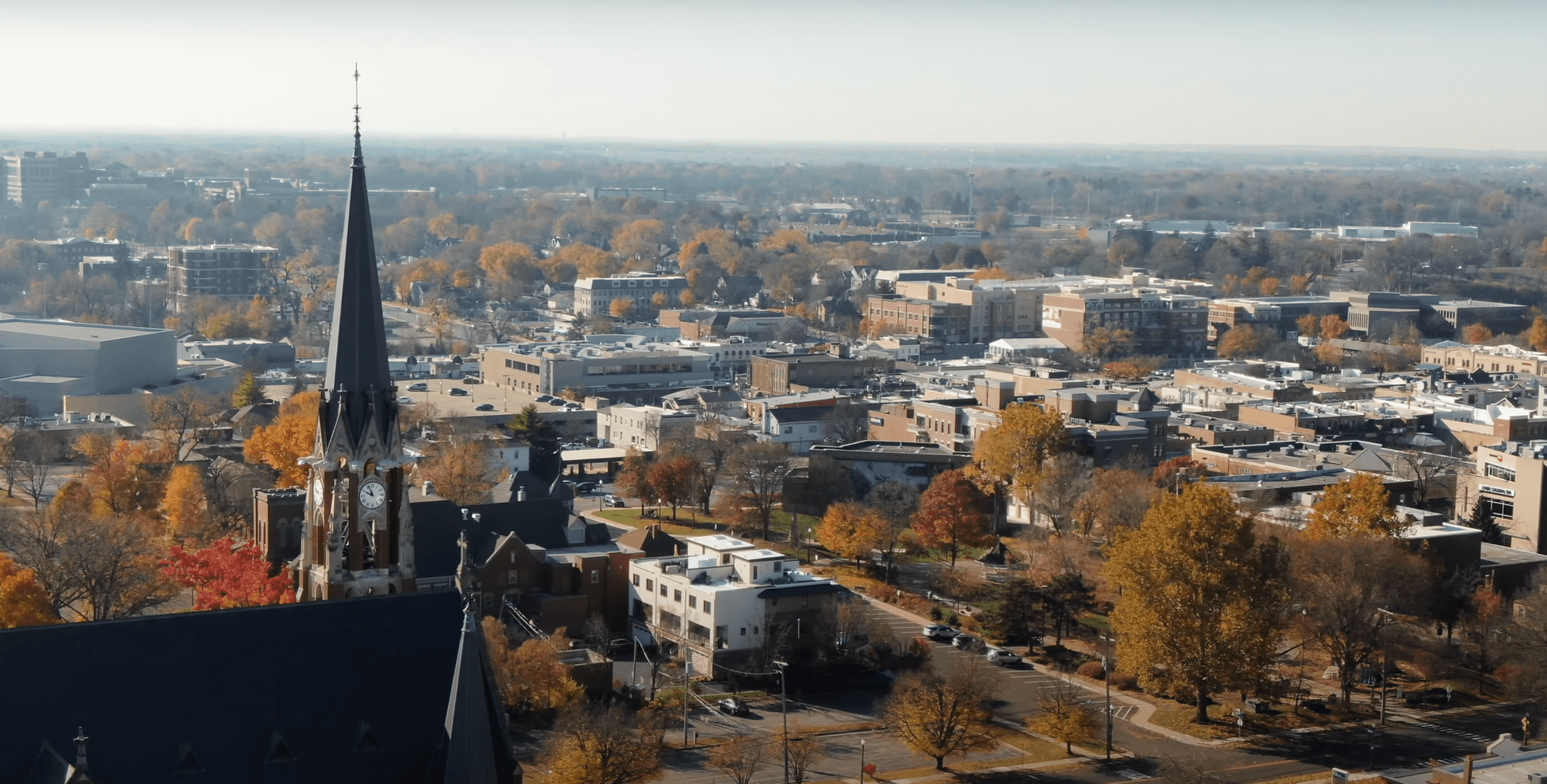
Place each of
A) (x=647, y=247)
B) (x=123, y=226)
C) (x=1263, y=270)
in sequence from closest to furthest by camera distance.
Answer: (x=1263, y=270) < (x=647, y=247) < (x=123, y=226)

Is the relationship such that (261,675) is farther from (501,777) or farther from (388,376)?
(388,376)

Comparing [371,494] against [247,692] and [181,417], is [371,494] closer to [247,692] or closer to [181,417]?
[247,692]

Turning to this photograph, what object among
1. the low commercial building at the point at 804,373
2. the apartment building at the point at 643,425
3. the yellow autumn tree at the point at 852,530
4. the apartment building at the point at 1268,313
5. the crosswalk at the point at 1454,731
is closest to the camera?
the crosswalk at the point at 1454,731

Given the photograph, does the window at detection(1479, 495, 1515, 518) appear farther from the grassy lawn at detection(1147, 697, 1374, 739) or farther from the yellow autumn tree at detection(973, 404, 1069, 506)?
the grassy lawn at detection(1147, 697, 1374, 739)

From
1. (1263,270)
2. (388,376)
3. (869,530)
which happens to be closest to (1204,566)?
(869,530)

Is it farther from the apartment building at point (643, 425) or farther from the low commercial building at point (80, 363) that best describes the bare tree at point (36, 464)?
the apartment building at point (643, 425)

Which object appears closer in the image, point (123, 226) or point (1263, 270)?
point (1263, 270)

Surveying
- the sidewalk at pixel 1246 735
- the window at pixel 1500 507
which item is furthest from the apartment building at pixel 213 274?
the sidewalk at pixel 1246 735
